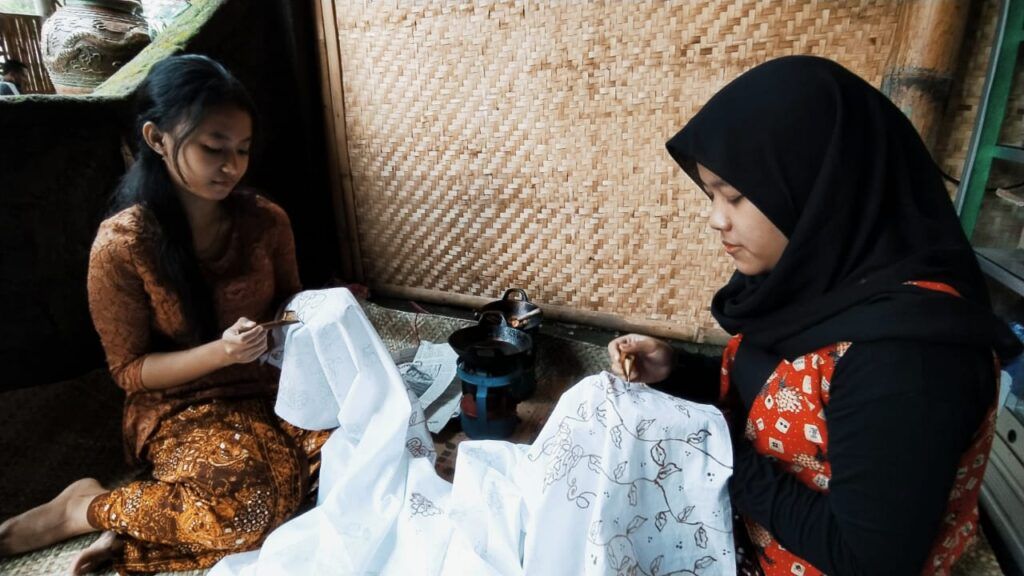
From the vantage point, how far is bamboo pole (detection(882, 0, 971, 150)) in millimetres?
1528

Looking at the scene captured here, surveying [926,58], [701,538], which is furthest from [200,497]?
[926,58]

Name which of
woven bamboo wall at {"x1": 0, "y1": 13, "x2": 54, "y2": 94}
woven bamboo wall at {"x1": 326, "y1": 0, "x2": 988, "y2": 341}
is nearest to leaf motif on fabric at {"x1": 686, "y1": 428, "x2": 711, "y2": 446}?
woven bamboo wall at {"x1": 326, "y1": 0, "x2": 988, "y2": 341}

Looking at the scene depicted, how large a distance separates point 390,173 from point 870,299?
6.80ft

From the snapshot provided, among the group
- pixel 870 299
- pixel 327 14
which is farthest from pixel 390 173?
pixel 870 299

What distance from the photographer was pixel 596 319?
224 centimetres

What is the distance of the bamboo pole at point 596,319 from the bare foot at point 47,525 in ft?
4.68

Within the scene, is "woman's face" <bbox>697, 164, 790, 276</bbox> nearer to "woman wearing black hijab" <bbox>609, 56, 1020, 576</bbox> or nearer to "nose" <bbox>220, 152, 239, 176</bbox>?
"woman wearing black hijab" <bbox>609, 56, 1020, 576</bbox>

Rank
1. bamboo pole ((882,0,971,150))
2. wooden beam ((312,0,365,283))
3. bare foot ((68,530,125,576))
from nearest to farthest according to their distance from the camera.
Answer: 1. bare foot ((68,530,125,576))
2. bamboo pole ((882,0,971,150))
3. wooden beam ((312,0,365,283))

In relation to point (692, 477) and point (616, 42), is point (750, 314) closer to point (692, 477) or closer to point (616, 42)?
point (692, 477)

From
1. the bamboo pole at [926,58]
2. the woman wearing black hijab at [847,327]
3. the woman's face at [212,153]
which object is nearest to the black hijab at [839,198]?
the woman wearing black hijab at [847,327]

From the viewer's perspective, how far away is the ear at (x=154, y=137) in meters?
1.34

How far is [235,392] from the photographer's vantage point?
5.07ft

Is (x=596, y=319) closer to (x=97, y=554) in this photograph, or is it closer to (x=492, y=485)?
(x=492, y=485)

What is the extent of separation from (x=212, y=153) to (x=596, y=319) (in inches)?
58.5
